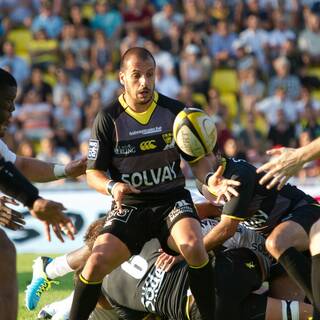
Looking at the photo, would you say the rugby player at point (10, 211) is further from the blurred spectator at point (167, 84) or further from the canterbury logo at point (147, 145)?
the blurred spectator at point (167, 84)

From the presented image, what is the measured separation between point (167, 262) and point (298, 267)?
102cm

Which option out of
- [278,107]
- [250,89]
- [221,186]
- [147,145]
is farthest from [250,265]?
[250,89]

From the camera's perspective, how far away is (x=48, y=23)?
19156 mm

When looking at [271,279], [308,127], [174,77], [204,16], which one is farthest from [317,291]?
[204,16]

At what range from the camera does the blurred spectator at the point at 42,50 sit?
62.2ft

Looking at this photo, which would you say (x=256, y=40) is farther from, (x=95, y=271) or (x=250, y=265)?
(x=95, y=271)

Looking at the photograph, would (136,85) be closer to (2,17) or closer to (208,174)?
(208,174)

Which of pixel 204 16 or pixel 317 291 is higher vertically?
pixel 204 16

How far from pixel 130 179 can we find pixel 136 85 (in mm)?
722

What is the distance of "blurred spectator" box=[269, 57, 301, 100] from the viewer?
18219 mm

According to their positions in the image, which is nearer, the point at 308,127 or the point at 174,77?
the point at 308,127

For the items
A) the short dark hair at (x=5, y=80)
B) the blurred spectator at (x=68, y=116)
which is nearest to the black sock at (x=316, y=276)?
the short dark hair at (x=5, y=80)

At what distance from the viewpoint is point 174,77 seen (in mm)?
18156

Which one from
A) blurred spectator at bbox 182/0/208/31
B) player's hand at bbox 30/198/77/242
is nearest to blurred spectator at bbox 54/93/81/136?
blurred spectator at bbox 182/0/208/31
